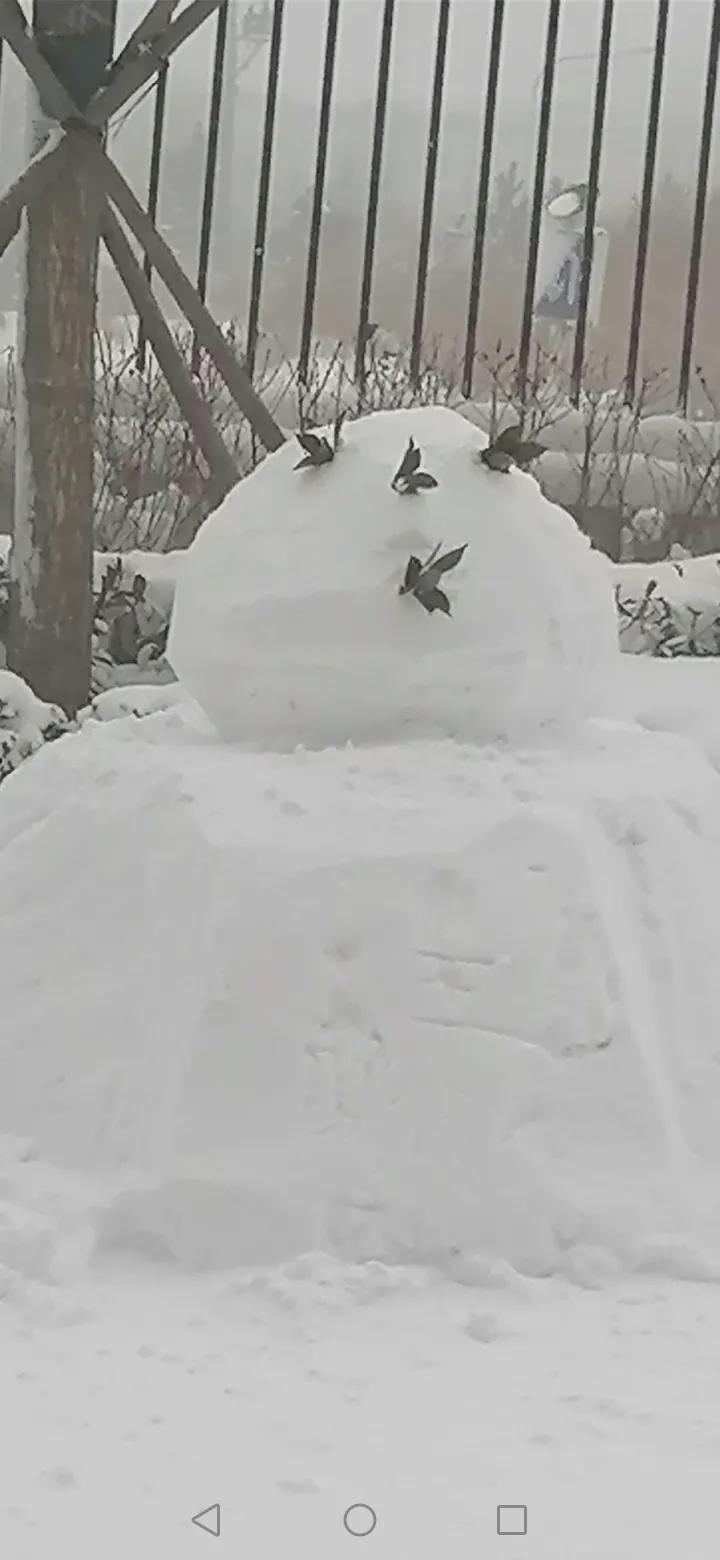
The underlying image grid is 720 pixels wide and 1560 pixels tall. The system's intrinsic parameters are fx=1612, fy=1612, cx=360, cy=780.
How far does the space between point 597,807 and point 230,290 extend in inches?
196

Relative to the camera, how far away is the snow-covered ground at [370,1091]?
4.11 ft

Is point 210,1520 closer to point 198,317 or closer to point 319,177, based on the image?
point 198,317

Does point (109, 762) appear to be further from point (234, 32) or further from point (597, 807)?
point (234, 32)

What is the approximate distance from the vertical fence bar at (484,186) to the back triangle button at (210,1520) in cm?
435

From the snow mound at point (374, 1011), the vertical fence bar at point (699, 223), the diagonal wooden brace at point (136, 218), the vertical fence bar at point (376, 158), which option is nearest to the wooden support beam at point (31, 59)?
the diagonal wooden brace at point (136, 218)

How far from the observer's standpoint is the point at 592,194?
5.17 metres

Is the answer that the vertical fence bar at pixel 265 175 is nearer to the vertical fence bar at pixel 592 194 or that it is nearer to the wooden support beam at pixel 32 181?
the vertical fence bar at pixel 592 194

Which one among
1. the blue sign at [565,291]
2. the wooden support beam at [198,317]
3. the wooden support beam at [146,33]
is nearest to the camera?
the wooden support beam at [146,33]

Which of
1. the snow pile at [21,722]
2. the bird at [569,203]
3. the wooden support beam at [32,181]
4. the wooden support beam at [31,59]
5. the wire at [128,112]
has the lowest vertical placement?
the snow pile at [21,722]

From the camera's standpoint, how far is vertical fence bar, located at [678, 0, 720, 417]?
5184 mm

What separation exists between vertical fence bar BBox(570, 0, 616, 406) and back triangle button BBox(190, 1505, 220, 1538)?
172 inches

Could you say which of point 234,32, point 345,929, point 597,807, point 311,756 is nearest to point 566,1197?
point 345,929

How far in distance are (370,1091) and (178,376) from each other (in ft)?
8.06

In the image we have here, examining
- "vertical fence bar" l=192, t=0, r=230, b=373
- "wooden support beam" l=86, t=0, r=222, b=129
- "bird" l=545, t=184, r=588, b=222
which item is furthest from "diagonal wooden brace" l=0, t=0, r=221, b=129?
"bird" l=545, t=184, r=588, b=222
